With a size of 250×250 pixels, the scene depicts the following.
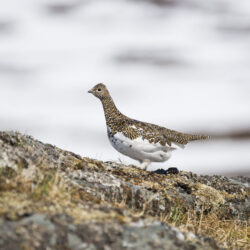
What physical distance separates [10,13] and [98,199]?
47.8 meters

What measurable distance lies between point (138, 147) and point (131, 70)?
35818 mm

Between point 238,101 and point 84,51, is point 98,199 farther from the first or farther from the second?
point 84,51

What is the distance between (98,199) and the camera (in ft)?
19.3

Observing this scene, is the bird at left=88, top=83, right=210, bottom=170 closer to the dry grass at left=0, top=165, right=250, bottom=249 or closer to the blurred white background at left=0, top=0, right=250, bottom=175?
the dry grass at left=0, top=165, right=250, bottom=249

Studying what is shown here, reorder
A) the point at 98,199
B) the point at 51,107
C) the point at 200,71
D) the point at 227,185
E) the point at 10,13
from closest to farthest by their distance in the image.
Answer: the point at 98,199 < the point at 227,185 < the point at 51,107 < the point at 200,71 < the point at 10,13

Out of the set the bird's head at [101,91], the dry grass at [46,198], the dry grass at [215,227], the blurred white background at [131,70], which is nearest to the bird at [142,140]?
the bird's head at [101,91]

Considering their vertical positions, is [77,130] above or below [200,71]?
below

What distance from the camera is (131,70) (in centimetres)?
4425

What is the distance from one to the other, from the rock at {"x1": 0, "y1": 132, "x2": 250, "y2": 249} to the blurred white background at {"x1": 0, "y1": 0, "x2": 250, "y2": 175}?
711 inches

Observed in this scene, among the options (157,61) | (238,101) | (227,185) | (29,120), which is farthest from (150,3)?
(227,185)

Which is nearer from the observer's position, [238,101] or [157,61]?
[238,101]

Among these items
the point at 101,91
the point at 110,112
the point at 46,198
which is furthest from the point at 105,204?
the point at 101,91

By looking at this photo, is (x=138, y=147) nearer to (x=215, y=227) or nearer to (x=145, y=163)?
(x=145, y=163)

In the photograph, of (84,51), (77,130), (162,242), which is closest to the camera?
(162,242)
